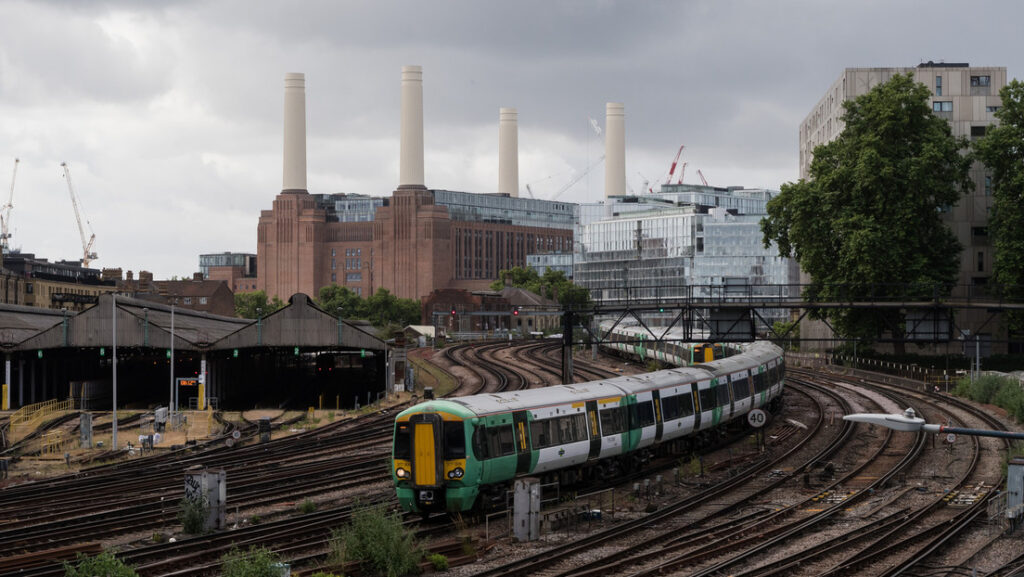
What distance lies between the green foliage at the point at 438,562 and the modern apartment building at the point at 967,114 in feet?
193

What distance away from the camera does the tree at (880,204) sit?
6794cm

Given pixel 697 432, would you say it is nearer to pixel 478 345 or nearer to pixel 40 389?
pixel 40 389

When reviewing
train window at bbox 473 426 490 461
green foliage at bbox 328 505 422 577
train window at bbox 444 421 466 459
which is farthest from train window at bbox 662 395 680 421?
green foliage at bbox 328 505 422 577

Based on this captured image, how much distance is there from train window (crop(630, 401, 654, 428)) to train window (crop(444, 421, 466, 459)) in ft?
28.3

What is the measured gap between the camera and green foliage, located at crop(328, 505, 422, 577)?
23.1m

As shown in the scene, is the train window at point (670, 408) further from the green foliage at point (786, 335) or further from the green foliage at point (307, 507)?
the green foliage at point (307, 507)

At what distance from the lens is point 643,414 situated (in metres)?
35.5

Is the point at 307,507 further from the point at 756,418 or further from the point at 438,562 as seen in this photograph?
the point at 756,418

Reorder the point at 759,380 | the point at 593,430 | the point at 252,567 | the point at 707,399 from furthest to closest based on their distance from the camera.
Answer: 1. the point at 759,380
2. the point at 707,399
3. the point at 593,430
4. the point at 252,567

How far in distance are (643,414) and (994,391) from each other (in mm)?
30618

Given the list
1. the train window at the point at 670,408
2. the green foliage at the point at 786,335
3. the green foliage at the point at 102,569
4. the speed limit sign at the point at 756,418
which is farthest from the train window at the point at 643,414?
the green foliage at the point at 102,569

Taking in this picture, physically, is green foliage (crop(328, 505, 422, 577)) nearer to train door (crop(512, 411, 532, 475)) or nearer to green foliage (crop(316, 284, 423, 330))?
train door (crop(512, 411, 532, 475))

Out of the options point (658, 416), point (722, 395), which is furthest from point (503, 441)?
point (722, 395)

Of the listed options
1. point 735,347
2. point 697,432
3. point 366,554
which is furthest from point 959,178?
point 366,554
